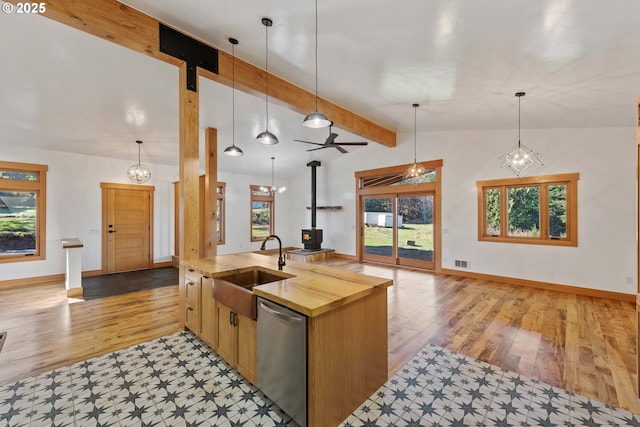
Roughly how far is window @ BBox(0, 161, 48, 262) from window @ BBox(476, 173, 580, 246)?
9.02 meters

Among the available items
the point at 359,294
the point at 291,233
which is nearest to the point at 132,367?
the point at 359,294

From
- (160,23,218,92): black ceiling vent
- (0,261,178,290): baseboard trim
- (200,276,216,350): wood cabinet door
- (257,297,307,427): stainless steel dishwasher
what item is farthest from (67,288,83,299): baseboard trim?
→ (257,297,307,427): stainless steel dishwasher

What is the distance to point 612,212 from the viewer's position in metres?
4.57

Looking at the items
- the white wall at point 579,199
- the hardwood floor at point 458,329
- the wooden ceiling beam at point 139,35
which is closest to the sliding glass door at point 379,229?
the white wall at point 579,199

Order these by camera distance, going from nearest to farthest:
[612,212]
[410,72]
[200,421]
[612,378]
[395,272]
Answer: [200,421] → [612,378] → [410,72] → [612,212] → [395,272]

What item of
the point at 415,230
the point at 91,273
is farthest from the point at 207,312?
the point at 415,230

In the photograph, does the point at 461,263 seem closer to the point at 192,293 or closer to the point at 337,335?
the point at 337,335

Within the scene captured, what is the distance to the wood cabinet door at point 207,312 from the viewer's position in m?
2.58

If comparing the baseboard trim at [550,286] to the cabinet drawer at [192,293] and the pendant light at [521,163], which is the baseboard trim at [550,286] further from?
the cabinet drawer at [192,293]

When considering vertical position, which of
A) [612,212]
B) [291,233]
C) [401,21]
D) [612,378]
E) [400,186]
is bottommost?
[612,378]

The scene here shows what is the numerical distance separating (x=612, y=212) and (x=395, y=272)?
12.9ft

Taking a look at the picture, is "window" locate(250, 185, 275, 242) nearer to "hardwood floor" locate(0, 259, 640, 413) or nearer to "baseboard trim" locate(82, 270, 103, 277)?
"baseboard trim" locate(82, 270, 103, 277)

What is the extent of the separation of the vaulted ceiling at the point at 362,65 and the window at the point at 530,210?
1.11m

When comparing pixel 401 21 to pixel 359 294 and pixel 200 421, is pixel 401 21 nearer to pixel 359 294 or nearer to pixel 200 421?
pixel 359 294
